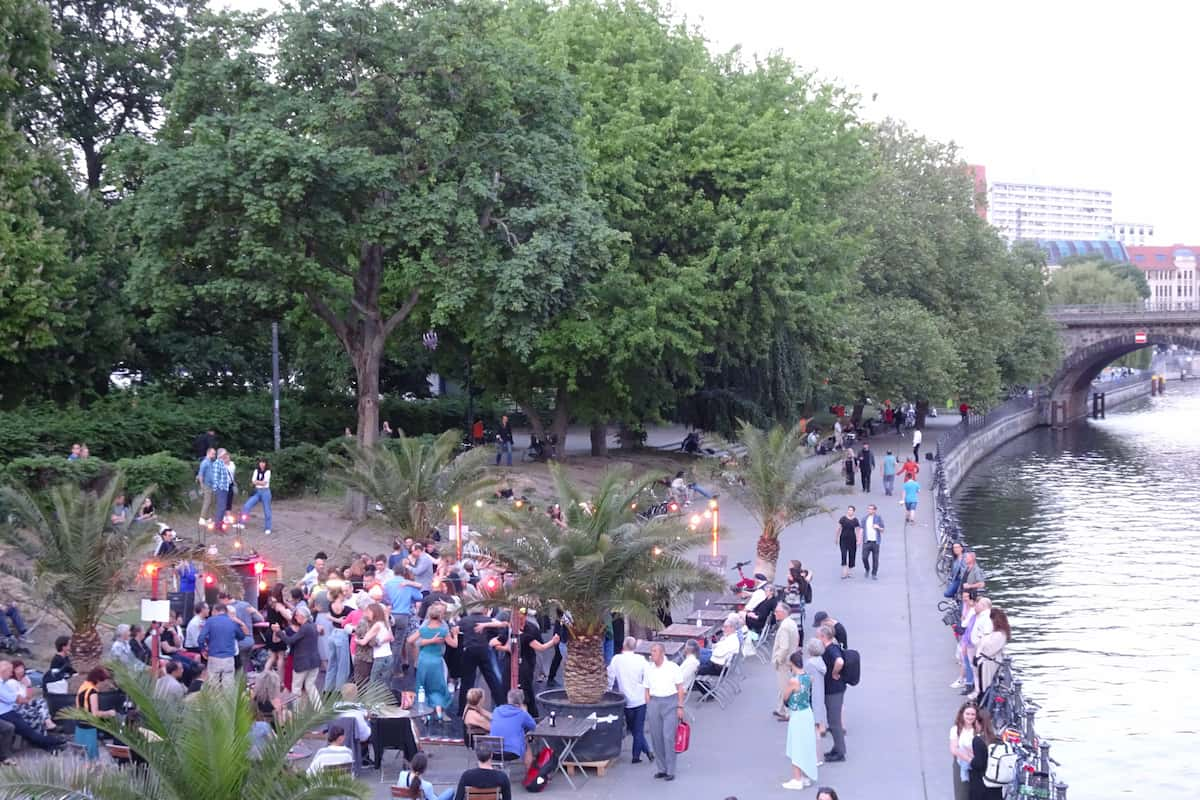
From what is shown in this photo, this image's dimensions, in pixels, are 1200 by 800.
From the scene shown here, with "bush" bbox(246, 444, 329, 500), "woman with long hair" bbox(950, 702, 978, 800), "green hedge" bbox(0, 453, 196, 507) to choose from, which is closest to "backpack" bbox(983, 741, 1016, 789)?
"woman with long hair" bbox(950, 702, 978, 800)

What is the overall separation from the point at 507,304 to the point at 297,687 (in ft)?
54.9

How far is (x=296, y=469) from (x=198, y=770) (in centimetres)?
2386

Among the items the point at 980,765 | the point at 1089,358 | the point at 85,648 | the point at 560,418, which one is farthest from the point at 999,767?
the point at 1089,358

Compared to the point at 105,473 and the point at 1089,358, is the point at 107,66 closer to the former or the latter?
the point at 105,473

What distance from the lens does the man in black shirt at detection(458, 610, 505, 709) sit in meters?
→ 15.9

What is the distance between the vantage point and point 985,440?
68.9 meters

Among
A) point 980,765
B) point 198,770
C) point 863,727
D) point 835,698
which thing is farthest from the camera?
point 863,727

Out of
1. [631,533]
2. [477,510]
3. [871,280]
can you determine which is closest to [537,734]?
[631,533]

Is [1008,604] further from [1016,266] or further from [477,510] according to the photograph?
[1016,266]

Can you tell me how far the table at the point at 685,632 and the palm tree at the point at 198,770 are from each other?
32.9ft

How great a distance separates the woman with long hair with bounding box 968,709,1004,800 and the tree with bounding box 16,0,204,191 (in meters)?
35.2

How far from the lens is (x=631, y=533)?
16.2 meters

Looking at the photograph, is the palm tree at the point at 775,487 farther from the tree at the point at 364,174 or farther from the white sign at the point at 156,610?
the white sign at the point at 156,610

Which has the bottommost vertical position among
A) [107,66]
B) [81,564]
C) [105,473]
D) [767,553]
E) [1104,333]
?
[767,553]
